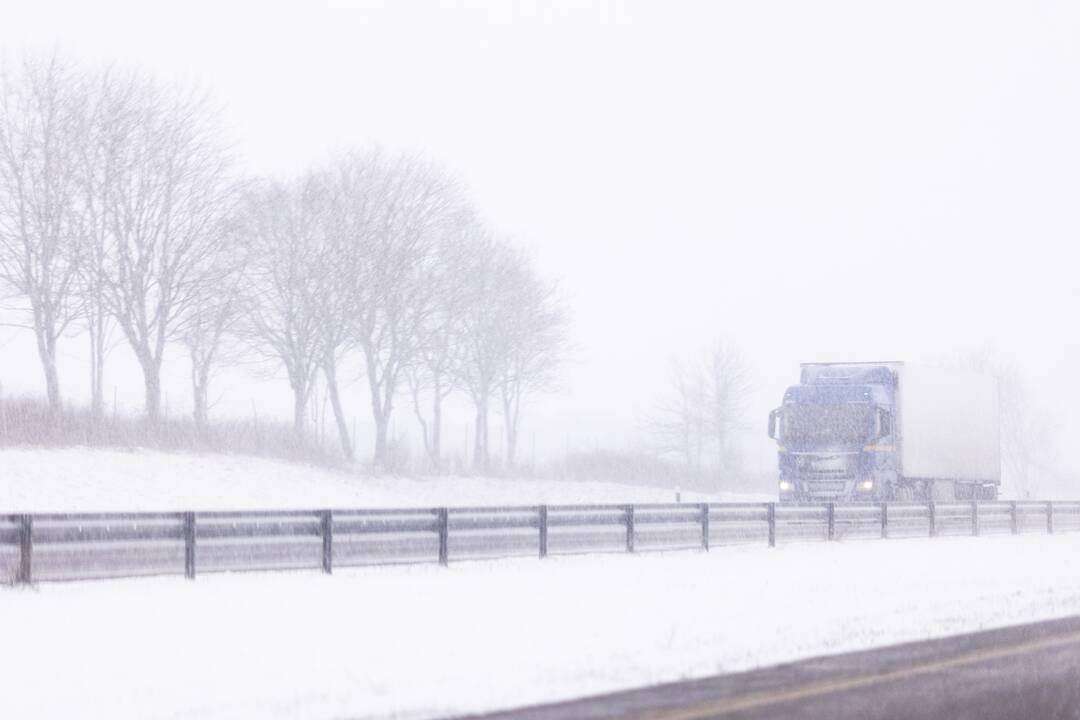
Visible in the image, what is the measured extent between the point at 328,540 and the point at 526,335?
4683cm

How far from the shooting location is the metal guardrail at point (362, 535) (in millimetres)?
18453

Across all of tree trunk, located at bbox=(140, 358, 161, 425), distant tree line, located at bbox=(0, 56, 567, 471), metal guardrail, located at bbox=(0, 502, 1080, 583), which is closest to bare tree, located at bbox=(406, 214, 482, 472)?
distant tree line, located at bbox=(0, 56, 567, 471)

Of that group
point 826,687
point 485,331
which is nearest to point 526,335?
point 485,331

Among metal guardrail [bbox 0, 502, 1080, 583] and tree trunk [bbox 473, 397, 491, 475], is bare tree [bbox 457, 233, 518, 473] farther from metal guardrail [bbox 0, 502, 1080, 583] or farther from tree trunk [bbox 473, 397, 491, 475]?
metal guardrail [bbox 0, 502, 1080, 583]

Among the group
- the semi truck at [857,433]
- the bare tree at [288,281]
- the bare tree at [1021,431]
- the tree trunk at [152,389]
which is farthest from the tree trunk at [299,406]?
the bare tree at [1021,431]

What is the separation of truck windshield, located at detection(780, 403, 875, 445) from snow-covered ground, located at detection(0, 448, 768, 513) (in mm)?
13033

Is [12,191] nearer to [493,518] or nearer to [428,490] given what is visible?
[428,490]

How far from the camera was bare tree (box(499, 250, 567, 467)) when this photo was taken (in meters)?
67.1

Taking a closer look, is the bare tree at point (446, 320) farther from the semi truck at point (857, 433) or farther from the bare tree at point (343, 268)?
the semi truck at point (857, 433)

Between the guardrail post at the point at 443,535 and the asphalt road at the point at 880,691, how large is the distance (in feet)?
30.6

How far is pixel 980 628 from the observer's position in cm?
1711

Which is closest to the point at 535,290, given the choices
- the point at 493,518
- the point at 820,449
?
the point at 820,449

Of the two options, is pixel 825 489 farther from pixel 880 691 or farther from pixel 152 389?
pixel 880 691

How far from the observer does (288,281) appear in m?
55.0
